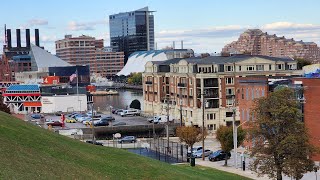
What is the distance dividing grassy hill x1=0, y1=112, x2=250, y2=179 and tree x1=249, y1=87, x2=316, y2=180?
27.6 ft

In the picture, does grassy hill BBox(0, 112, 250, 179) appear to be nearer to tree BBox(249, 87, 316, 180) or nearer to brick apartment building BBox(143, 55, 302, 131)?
tree BBox(249, 87, 316, 180)

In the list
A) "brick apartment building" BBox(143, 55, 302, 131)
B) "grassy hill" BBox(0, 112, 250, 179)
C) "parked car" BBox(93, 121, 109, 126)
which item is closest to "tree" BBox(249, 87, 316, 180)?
"grassy hill" BBox(0, 112, 250, 179)

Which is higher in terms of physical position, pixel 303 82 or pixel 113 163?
pixel 303 82

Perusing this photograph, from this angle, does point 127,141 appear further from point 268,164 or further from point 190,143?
point 268,164

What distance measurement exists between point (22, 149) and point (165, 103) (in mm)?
68727

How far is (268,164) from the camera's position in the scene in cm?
3628

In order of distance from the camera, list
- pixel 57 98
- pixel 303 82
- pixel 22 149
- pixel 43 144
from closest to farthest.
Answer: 1. pixel 22 149
2. pixel 43 144
3. pixel 303 82
4. pixel 57 98

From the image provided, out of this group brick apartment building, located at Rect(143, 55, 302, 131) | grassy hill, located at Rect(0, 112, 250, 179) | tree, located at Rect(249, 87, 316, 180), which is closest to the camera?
grassy hill, located at Rect(0, 112, 250, 179)

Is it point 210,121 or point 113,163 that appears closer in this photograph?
point 113,163

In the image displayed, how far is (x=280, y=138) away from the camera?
36.5m

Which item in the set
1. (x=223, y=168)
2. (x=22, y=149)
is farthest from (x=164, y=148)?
(x=22, y=149)

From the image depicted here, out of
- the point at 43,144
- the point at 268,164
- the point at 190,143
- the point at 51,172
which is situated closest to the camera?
the point at 51,172

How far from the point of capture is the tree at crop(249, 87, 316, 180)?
3534 cm

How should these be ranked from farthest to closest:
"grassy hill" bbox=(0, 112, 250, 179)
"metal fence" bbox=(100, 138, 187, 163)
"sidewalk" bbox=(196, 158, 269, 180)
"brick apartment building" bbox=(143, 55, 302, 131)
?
"brick apartment building" bbox=(143, 55, 302, 131) < "metal fence" bbox=(100, 138, 187, 163) < "sidewalk" bbox=(196, 158, 269, 180) < "grassy hill" bbox=(0, 112, 250, 179)
